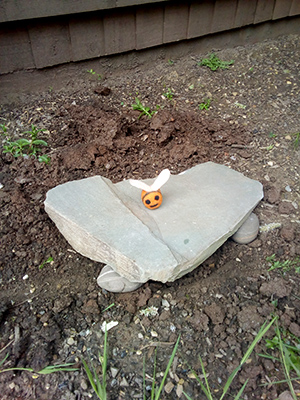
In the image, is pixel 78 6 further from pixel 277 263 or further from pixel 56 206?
pixel 277 263

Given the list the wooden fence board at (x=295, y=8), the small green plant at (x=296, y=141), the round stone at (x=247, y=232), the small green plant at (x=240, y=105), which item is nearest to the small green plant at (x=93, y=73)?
the small green plant at (x=240, y=105)

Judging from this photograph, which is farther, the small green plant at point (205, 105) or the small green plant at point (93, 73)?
the small green plant at point (93, 73)

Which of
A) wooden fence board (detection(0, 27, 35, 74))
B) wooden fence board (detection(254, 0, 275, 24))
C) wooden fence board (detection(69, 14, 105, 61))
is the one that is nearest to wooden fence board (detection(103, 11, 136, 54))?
wooden fence board (detection(69, 14, 105, 61))

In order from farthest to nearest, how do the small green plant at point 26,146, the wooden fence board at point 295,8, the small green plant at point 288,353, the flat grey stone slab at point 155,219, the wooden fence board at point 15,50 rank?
the wooden fence board at point 295,8 < the wooden fence board at point 15,50 < the small green plant at point 26,146 < the flat grey stone slab at point 155,219 < the small green plant at point 288,353

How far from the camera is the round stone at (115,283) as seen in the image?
1.74 metres

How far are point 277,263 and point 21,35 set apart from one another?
223 centimetres

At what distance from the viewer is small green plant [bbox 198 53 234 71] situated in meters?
3.19

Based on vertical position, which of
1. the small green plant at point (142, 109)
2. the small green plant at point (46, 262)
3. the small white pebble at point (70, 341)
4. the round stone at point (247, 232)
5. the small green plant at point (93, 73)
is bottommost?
the small green plant at point (46, 262)

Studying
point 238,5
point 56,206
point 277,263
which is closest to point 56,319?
point 56,206

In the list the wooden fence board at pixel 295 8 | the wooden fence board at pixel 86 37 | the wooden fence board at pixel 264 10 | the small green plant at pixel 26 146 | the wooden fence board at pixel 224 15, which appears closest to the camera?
the small green plant at pixel 26 146

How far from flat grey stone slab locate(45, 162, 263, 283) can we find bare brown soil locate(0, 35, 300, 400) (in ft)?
0.53

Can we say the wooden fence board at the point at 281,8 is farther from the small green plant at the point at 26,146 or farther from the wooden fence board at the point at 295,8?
the small green plant at the point at 26,146

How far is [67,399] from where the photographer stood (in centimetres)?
141

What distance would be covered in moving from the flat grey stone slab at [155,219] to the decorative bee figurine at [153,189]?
6cm
